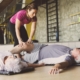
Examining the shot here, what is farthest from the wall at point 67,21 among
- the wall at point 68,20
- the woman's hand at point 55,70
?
the woman's hand at point 55,70

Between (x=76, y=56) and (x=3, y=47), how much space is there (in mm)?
1051

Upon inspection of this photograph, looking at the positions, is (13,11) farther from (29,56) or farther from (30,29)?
(29,56)

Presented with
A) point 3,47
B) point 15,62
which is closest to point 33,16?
point 3,47

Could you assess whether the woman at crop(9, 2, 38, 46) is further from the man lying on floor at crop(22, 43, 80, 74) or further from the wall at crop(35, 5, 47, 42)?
the man lying on floor at crop(22, 43, 80, 74)

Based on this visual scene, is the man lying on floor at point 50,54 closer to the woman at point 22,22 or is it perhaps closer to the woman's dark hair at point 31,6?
the woman at point 22,22

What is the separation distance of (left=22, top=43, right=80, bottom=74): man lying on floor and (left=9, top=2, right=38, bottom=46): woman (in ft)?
0.62

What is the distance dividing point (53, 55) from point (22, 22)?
52 cm

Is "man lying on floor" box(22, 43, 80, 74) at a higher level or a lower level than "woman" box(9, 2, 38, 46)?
lower

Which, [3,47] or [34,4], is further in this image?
[3,47]

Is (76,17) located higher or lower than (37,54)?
higher

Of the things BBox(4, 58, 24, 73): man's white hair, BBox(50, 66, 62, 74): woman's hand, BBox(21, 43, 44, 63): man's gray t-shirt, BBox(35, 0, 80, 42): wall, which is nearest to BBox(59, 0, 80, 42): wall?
BBox(35, 0, 80, 42): wall

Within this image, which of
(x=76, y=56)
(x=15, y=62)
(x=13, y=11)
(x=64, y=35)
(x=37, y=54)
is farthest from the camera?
(x=13, y=11)

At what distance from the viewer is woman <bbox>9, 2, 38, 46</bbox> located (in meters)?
1.93

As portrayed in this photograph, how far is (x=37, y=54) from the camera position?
1.74 metres
